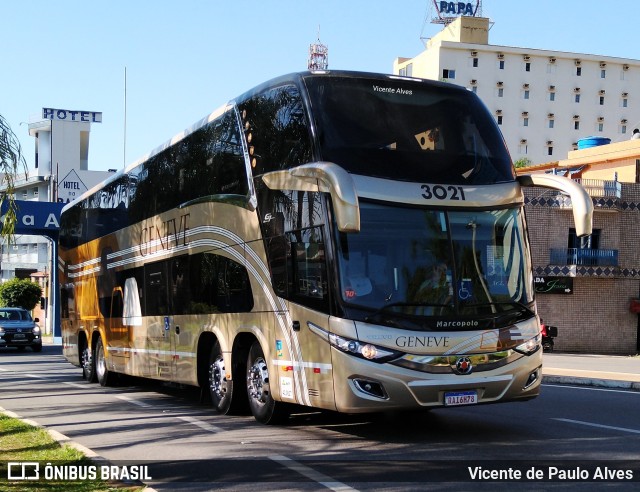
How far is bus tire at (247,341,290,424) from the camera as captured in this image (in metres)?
12.0

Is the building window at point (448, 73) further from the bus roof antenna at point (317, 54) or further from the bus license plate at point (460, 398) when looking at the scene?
the bus license plate at point (460, 398)

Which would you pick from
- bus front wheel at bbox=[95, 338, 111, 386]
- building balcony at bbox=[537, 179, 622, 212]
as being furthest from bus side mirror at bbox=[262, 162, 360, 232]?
building balcony at bbox=[537, 179, 622, 212]

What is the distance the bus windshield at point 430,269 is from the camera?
1018 centimetres

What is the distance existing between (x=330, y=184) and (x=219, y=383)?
4.63 meters

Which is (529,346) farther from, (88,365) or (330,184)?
(88,365)

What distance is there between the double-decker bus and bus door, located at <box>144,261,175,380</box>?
2.09 metres

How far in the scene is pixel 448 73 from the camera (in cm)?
11119

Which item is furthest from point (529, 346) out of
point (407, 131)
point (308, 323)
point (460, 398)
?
point (407, 131)

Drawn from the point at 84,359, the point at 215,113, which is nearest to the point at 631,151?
the point at 84,359

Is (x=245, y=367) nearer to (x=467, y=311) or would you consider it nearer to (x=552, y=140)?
(x=467, y=311)

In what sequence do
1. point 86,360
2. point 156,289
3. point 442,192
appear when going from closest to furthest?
point 442,192, point 156,289, point 86,360

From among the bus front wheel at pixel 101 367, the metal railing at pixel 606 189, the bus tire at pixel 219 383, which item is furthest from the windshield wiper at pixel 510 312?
the metal railing at pixel 606 189

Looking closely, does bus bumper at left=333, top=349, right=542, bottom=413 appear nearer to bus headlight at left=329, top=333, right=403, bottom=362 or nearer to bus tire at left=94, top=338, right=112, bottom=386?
Result: bus headlight at left=329, top=333, right=403, bottom=362

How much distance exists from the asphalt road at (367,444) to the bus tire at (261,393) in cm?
17
